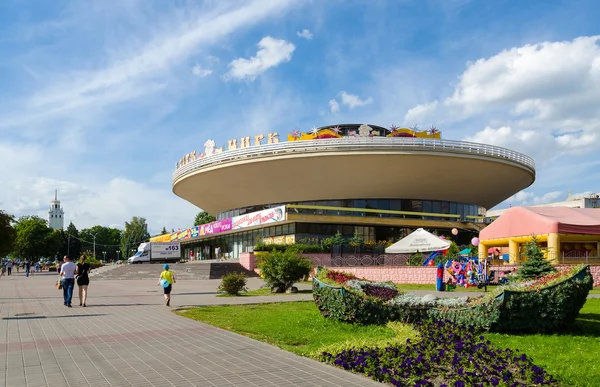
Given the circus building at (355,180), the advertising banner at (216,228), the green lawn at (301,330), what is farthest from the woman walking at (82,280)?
the advertising banner at (216,228)

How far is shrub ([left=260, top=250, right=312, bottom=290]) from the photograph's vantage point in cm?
2191

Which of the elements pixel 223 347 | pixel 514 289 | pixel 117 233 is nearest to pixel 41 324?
pixel 223 347

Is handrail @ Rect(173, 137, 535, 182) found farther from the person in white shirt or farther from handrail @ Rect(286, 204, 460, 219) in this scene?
the person in white shirt

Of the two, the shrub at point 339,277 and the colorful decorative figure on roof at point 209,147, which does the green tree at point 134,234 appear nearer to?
the colorful decorative figure on roof at point 209,147

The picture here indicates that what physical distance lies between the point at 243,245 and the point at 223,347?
44823 mm

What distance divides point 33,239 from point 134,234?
109 feet

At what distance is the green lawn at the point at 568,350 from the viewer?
659 centimetres

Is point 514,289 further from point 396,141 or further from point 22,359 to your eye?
point 396,141

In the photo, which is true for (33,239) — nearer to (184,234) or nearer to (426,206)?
(184,234)

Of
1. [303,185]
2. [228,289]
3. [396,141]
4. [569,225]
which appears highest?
[396,141]

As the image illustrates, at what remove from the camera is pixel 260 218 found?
4600 centimetres

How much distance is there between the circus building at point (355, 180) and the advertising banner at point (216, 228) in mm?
102

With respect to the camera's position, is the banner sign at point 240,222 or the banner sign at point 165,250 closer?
the banner sign at point 240,222

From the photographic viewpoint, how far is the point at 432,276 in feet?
85.5
